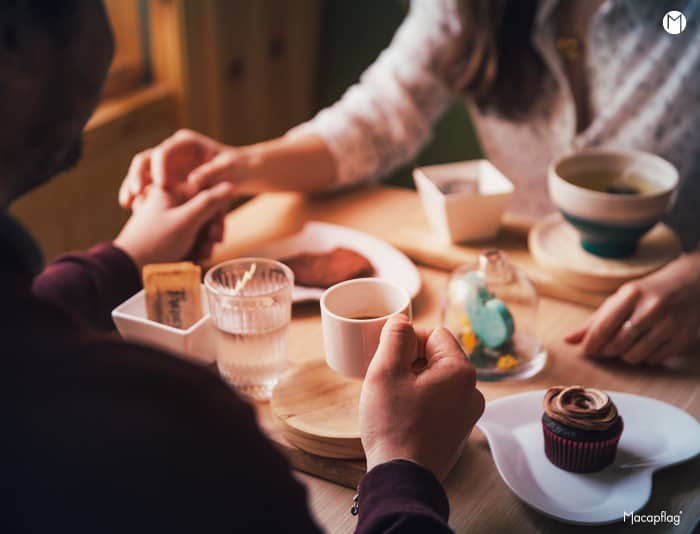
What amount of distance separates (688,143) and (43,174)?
1.22 m

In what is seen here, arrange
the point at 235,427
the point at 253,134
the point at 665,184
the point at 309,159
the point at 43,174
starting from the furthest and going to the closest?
1. the point at 253,134
2. the point at 309,159
3. the point at 665,184
4. the point at 43,174
5. the point at 235,427

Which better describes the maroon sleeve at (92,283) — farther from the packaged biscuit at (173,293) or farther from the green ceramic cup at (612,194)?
the green ceramic cup at (612,194)

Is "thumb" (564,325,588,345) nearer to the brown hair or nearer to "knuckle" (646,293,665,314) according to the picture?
"knuckle" (646,293,665,314)

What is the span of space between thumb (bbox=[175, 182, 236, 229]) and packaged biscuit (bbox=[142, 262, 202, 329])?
24 cm

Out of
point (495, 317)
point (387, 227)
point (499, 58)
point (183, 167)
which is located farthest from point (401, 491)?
point (499, 58)

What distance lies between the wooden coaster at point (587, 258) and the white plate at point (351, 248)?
0.20 m

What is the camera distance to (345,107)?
61.6 inches

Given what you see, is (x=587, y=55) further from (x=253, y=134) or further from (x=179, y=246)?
(x=253, y=134)

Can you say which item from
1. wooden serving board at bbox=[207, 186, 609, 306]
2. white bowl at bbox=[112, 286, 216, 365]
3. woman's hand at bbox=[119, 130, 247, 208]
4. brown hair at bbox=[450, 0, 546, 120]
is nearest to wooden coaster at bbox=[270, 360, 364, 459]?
white bowl at bbox=[112, 286, 216, 365]

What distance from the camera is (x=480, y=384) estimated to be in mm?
1031

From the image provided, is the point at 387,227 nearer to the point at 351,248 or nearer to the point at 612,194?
the point at 351,248

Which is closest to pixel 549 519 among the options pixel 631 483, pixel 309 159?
pixel 631 483

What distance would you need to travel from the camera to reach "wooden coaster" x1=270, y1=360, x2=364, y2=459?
0.88 metres

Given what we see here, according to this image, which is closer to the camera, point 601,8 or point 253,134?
point 601,8
